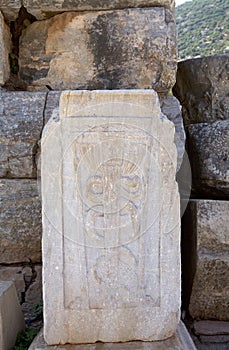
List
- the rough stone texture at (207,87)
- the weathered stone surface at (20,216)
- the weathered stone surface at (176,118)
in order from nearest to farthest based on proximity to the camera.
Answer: the weathered stone surface at (176,118) < the weathered stone surface at (20,216) < the rough stone texture at (207,87)

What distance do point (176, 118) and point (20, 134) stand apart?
1012 mm

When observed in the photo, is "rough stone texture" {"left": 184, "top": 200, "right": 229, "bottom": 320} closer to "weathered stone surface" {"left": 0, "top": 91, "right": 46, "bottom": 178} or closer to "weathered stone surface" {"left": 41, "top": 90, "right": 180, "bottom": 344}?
"weathered stone surface" {"left": 41, "top": 90, "right": 180, "bottom": 344}

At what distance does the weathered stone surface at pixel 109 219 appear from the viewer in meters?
2.34

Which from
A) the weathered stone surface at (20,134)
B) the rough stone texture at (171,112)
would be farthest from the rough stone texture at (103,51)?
the weathered stone surface at (20,134)

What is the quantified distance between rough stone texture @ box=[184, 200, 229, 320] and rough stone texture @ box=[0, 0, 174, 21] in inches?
54.2

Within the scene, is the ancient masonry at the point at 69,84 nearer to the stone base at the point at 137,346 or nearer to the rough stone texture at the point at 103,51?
the rough stone texture at the point at 103,51

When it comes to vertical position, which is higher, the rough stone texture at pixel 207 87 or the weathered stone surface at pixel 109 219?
the rough stone texture at pixel 207 87

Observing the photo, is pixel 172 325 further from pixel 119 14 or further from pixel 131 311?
pixel 119 14

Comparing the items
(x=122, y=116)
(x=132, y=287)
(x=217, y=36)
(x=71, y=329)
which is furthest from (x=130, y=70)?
(x=217, y=36)

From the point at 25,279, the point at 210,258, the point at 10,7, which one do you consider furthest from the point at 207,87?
the point at 25,279

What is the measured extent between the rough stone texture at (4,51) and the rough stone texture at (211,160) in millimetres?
1341

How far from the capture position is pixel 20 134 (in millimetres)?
3189

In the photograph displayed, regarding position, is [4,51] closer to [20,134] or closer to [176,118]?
[20,134]

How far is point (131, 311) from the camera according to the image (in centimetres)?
239
